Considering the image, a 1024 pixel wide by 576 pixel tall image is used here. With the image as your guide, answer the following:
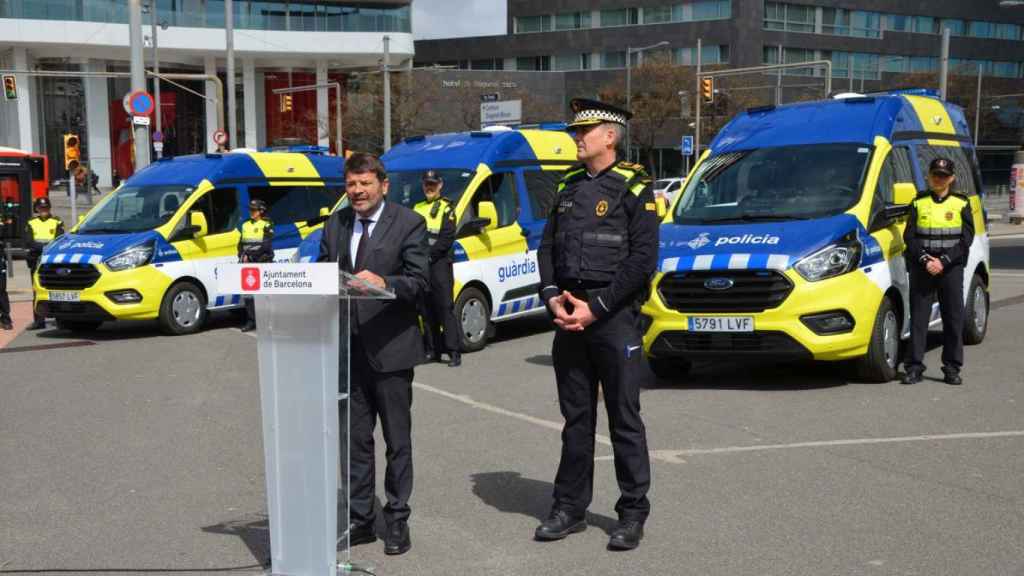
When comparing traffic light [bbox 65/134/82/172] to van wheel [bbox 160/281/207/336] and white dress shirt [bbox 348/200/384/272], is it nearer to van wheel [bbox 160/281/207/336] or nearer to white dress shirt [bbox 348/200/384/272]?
van wheel [bbox 160/281/207/336]

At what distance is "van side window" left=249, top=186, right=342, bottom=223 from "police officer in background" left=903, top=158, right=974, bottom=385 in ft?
29.2

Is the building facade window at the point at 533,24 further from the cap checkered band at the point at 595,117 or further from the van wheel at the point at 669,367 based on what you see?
the cap checkered band at the point at 595,117

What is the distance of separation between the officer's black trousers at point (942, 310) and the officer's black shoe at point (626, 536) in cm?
480

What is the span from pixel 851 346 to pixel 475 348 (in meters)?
4.47

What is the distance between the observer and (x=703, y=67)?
Answer: 217ft

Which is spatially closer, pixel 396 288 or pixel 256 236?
pixel 396 288

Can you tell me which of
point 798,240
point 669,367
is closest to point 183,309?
point 669,367

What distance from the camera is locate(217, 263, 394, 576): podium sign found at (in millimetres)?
4488

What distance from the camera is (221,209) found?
14.7 m

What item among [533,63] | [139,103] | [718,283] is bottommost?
[718,283]

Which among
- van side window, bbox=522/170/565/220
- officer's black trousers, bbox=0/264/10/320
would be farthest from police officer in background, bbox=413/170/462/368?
officer's black trousers, bbox=0/264/10/320

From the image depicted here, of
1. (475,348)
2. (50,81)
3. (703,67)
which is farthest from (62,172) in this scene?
(475,348)

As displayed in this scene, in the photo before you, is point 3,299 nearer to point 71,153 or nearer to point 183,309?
point 183,309

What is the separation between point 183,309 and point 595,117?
9.80 meters
